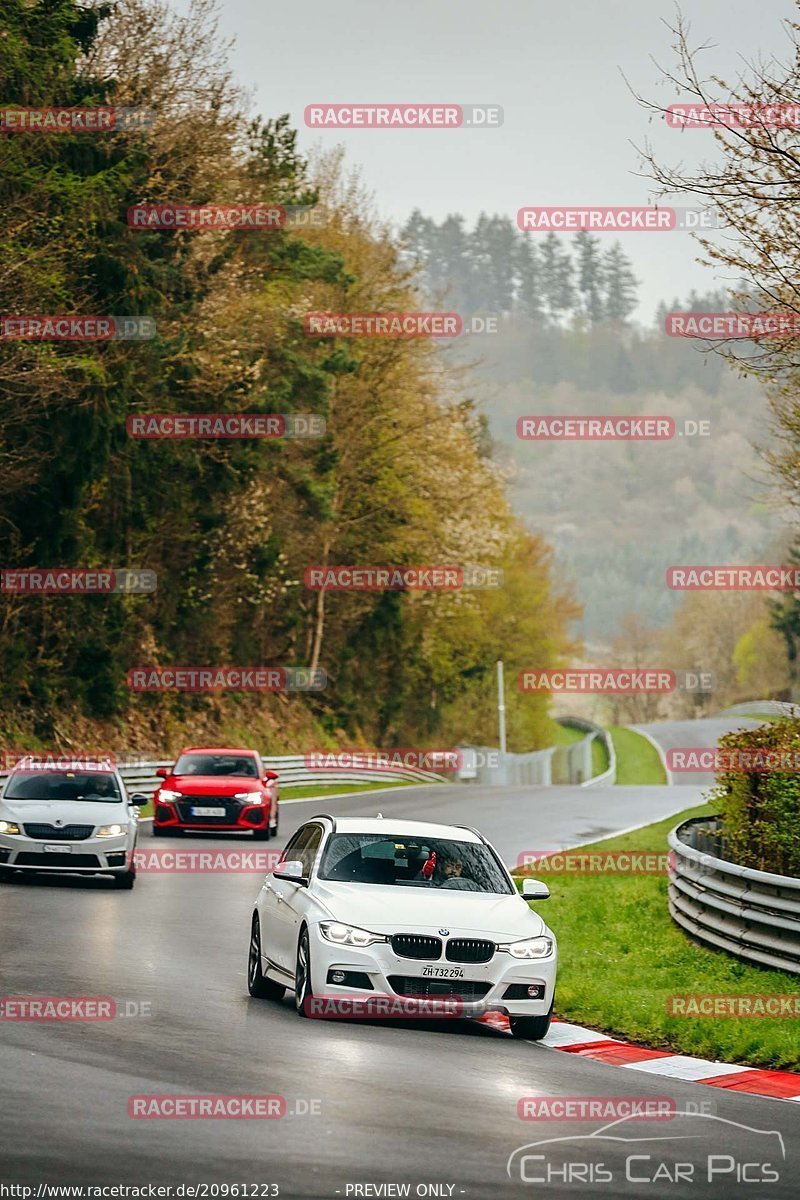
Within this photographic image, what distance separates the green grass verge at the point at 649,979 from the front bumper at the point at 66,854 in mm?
5298

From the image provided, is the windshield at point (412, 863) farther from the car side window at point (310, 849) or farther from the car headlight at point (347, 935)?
the car headlight at point (347, 935)

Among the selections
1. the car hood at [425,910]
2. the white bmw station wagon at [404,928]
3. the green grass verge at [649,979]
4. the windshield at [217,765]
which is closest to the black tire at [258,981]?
the white bmw station wagon at [404,928]

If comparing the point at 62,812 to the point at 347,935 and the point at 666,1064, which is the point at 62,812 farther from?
the point at 666,1064

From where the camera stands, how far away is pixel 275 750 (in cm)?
5538

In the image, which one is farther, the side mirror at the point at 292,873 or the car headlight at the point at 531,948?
the side mirror at the point at 292,873

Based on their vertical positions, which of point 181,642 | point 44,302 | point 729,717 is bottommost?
point 729,717

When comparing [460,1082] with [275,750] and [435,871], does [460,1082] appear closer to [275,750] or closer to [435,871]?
[435,871]

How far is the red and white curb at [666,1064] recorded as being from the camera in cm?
1066

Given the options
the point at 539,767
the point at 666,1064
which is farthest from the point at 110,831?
the point at 539,767

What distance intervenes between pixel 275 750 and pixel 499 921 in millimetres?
43266

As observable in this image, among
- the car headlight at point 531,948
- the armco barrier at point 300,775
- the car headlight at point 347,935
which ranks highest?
the car headlight at point 347,935

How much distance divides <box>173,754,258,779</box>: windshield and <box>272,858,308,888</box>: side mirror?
60.6 ft

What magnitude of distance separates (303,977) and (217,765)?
19.6 meters

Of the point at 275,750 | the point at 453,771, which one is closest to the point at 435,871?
the point at 275,750
